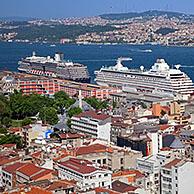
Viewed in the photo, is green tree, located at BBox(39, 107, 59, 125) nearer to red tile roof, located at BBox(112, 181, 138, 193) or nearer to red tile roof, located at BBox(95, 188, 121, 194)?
red tile roof, located at BBox(112, 181, 138, 193)

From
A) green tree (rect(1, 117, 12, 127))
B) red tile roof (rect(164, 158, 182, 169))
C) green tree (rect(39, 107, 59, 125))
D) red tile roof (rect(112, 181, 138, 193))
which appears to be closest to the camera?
red tile roof (rect(112, 181, 138, 193))

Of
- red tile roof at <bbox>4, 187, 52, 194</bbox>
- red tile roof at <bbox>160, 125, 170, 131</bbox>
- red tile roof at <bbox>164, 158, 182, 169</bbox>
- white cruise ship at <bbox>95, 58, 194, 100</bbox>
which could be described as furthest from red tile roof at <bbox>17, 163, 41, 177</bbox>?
white cruise ship at <bbox>95, 58, 194, 100</bbox>

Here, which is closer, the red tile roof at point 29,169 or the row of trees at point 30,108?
the red tile roof at point 29,169

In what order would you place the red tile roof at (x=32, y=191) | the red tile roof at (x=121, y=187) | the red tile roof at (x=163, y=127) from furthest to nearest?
the red tile roof at (x=163, y=127), the red tile roof at (x=121, y=187), the red tile roof at (x=32, y=191)

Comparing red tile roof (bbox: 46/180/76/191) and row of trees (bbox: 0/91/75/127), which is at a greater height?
red tile roof (bbox: 46/180/76/191)

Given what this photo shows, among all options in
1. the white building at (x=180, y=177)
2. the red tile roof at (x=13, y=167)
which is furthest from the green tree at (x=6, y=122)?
the white building at (x=180, y=177)

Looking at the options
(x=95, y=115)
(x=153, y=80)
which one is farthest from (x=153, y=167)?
(x=153, y=80)

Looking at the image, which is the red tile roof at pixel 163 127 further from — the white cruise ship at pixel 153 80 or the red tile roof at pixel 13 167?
the white cruise ship at pixel 153 80
